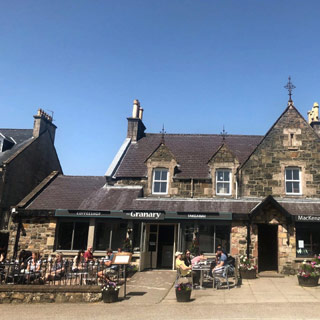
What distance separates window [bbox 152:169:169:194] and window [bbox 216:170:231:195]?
123 inches

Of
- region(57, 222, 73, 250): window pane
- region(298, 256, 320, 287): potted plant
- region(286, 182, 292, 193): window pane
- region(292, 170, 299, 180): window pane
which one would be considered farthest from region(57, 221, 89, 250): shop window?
region(292, 170, 299, 180): window pane

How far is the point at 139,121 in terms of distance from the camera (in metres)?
23.5

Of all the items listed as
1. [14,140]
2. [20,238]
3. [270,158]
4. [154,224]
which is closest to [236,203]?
[270,158]

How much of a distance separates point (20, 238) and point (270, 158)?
48.1 ft

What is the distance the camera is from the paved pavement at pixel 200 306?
28.3 ft

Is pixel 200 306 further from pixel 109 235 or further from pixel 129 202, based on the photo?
pixel 129 202

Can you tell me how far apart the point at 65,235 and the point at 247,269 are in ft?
32.0

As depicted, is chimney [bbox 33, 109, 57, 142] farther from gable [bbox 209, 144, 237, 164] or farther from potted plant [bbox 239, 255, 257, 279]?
potted plant [bbox 239, 255, 257, 279]

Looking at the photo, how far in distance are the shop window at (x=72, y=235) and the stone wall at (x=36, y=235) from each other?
20.5 inches

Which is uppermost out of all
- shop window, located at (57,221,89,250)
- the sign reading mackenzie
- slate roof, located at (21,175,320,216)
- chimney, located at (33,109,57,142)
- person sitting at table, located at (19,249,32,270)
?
chimney, located at (33,109,57,142)

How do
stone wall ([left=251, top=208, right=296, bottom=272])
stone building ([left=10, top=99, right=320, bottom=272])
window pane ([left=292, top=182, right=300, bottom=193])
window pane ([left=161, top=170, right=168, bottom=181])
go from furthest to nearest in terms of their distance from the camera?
1. window pane ([left=161, top=170, right=168, bottom=181])
2. window pane ([left=292, top=182, right=300, bottom=193])
3. stone building ([left=10, top=99, right=320, bottom=272])
4. stone wall ([left=251, top=208, right=296, bottom=272])

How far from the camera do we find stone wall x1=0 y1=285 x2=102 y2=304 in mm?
10445

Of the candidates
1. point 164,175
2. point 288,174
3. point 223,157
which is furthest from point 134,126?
point 288,174

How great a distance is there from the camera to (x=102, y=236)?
1689 cm
